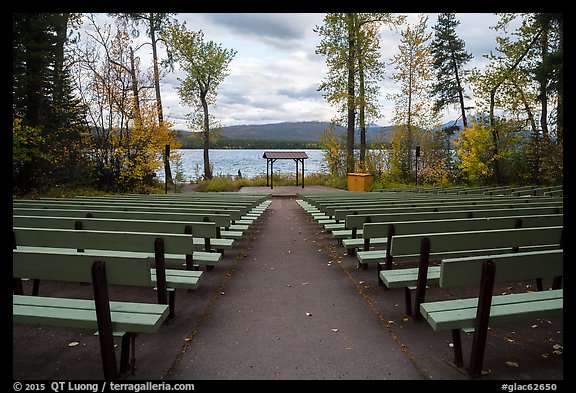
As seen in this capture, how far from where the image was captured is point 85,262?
2.58 m

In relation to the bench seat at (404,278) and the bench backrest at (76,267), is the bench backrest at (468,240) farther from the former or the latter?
the bench backrest at (76,267)

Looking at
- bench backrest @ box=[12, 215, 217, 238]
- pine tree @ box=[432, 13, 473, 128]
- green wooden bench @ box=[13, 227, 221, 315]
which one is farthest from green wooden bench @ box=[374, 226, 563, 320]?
pine tree @ box=[432, 13, 473, 128]

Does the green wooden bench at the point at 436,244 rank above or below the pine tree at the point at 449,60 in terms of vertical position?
below

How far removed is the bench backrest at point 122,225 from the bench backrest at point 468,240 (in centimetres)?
218

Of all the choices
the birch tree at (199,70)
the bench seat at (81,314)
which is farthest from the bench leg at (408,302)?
the birch tree at (199,70)

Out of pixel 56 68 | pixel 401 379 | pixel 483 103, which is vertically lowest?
pixel 401 379

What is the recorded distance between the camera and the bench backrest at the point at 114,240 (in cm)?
340

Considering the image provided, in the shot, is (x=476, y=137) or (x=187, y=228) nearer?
(x=187, y=228)

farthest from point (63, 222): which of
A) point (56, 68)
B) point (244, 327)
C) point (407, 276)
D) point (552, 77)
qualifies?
point (552, 77)

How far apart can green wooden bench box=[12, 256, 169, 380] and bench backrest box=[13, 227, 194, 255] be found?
0.76 m

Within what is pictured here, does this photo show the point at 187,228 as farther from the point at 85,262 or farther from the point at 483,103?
the point at 483,103

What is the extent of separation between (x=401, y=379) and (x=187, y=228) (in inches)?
107

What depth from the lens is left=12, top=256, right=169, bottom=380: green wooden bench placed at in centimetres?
239
